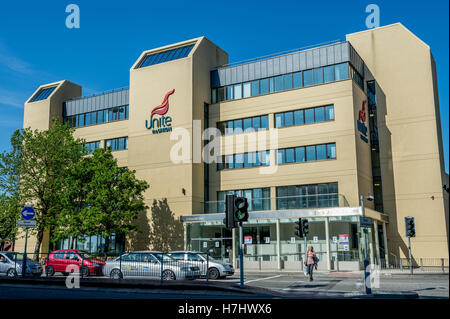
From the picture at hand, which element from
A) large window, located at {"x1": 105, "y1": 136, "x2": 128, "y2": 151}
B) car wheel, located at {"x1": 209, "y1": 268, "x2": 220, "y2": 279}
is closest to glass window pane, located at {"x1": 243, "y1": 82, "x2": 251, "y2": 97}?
large window, located at {"x1": 105, "y1": 136, "x2": 128, "y2": 151}

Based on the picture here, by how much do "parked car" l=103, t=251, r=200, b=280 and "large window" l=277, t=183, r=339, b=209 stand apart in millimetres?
14537

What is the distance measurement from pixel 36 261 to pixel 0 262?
195cm

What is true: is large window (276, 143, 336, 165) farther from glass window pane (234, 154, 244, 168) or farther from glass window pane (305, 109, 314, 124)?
glass window pane (234, 154, 244, 168)

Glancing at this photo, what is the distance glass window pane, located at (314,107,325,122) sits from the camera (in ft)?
115

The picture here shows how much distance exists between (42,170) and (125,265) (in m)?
18.4

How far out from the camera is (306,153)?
35.1m

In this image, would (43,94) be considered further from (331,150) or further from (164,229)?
(331,150)

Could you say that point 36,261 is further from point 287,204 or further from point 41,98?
point 41,98

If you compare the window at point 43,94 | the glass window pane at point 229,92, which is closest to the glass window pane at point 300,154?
the glass window pane at point 229,92

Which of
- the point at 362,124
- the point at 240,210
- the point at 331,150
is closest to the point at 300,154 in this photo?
the point at 331,150

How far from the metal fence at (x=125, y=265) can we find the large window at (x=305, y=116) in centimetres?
1659

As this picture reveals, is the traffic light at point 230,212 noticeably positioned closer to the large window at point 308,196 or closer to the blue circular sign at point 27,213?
the blue circular sign at point 27,213

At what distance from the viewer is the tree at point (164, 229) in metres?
35.6

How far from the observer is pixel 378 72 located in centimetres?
3866
